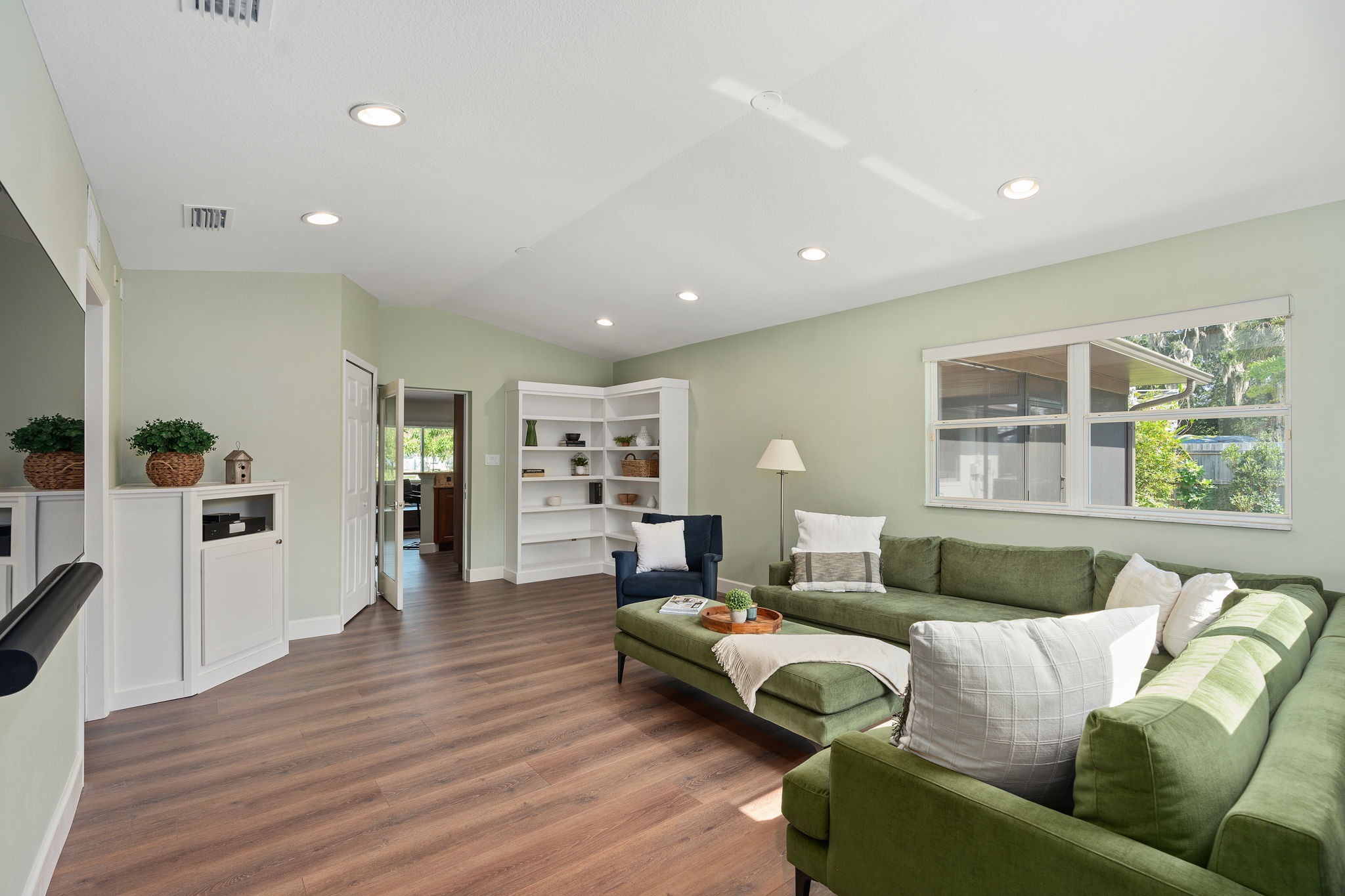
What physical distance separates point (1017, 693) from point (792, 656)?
4.98 ft

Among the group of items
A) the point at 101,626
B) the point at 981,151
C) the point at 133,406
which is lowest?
the point at 101,626

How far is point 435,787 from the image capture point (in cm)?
266

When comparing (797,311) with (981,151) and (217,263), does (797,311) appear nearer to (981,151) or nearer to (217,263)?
(981,151)

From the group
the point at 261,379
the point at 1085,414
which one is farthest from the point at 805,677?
the point at 261,379

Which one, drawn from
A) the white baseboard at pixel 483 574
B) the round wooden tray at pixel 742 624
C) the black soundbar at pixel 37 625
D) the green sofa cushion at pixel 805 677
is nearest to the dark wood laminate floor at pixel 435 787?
the green sofa cushion at pixel 805 677

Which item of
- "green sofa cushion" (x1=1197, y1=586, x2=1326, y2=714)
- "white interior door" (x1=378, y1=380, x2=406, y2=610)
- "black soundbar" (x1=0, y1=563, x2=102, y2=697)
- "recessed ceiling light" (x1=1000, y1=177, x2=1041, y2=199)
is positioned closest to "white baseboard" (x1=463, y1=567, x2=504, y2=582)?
"white interior door" (x1=378, y1=380, x2=406, y2=610)

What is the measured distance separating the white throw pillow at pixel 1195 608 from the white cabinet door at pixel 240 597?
4.81 m

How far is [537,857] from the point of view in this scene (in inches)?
86.5

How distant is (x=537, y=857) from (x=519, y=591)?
4.31 metres

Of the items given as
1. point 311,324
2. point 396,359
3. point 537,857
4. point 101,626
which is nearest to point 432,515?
point 396,359

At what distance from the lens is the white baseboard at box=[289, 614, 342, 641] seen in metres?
4.77

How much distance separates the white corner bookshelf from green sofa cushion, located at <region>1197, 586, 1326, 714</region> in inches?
185

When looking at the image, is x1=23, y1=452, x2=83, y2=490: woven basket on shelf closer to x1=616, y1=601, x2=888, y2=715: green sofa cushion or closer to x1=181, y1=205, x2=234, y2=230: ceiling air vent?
x1=616, y1=601, x2=888, y2=715: green sofa cushion

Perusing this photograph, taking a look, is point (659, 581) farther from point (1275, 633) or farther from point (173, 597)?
point (1275, 633)
